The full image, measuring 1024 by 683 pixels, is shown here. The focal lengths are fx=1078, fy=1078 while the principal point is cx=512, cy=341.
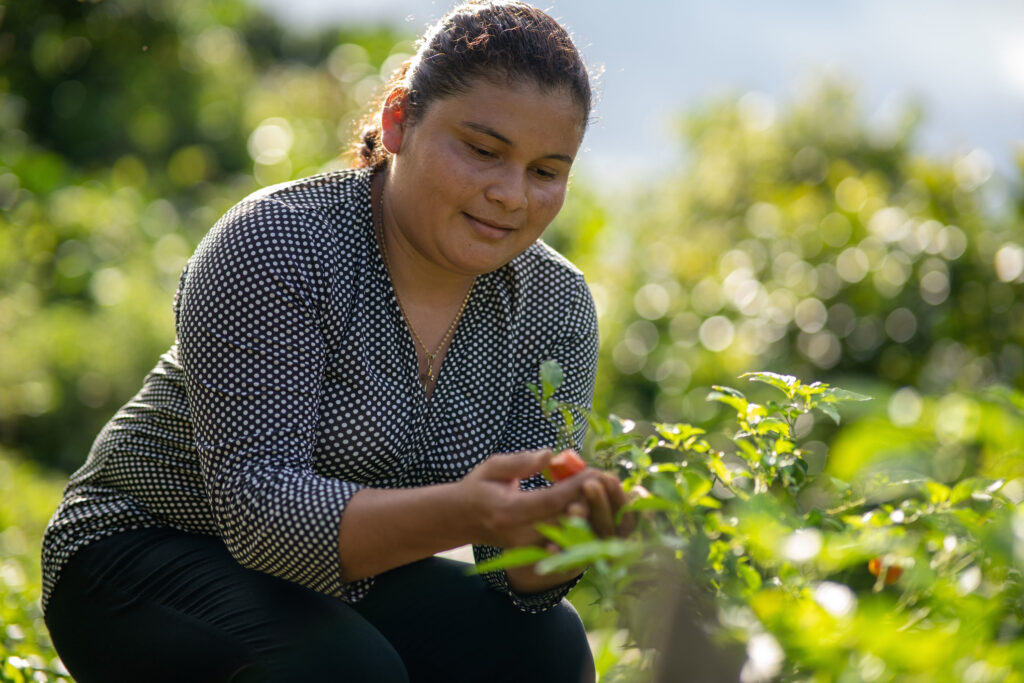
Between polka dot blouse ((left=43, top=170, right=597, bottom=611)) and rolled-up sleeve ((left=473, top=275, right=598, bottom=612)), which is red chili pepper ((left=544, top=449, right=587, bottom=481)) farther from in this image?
rolled-up sleeve ((left=473, top=275, right=598, bottom=612))

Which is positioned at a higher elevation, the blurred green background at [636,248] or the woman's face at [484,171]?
the woman's face at [484,171]

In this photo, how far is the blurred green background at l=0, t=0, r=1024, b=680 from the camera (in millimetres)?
4074

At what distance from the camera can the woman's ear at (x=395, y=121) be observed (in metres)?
2.09

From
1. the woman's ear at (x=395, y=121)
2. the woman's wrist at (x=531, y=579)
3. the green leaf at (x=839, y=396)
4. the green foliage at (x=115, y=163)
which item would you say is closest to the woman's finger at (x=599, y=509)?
the green leaf at (x=839, y=396)

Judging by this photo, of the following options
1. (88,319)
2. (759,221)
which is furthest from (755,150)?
(88,319)

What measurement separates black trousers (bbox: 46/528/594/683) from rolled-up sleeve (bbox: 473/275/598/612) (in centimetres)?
8

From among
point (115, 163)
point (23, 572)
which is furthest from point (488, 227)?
point (115, 163)

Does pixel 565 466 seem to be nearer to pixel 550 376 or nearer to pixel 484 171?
pixel 550 376

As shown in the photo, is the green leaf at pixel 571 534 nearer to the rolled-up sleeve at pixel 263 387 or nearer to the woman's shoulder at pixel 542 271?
the rolled-up sleeve at pixel 263 387

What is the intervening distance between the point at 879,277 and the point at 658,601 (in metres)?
3.10

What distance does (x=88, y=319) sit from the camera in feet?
19.6

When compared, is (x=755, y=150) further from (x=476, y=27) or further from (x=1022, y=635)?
(x=1022, y=635)

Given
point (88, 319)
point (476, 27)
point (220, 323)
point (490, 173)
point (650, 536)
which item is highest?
point (476, 27)

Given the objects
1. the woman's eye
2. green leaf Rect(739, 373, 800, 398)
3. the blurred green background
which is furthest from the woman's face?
the blurred green background
